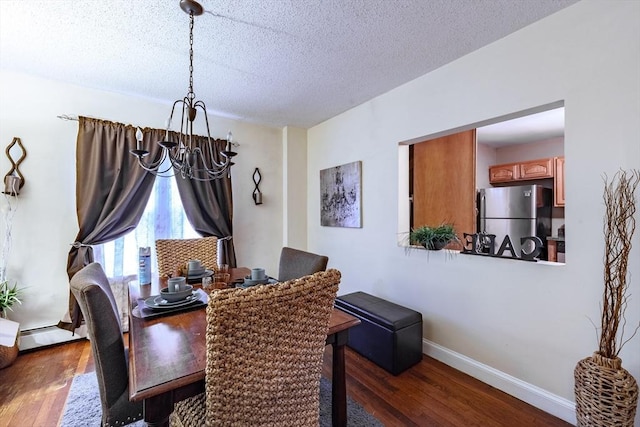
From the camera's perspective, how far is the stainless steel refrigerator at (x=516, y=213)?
3.14 metres

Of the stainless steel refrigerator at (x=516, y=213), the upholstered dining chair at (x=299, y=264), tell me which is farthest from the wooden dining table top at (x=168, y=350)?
the stainless steel refrigerator at (x=516, y=213)

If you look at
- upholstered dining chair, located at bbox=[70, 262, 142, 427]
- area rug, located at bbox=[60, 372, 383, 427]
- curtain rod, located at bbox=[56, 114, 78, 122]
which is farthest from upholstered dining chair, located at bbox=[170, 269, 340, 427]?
curtain rod, located at bbox=[56, 114, 78, 122]

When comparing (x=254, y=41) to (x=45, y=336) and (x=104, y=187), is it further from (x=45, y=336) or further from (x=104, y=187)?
(x=45, y=336)

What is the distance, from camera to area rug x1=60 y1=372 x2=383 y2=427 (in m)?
1.66

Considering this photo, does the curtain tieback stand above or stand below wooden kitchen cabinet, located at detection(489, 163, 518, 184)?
below

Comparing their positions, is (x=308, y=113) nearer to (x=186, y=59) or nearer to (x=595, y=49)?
(x=186, y=59)

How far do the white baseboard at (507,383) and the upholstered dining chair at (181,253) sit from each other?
211 cm

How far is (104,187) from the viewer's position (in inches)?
108

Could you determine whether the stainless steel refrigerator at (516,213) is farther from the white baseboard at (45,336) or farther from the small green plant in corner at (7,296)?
the small green plant in corner at (7,296)

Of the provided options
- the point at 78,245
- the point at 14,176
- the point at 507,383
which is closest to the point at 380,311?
the point at 507,383

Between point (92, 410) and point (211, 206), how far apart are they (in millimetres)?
2029

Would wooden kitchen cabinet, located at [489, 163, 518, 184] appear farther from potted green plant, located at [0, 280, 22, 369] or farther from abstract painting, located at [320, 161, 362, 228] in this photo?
potted green plant, located at [0, 280, 22, 369]

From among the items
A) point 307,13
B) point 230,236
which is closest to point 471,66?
point 307,13

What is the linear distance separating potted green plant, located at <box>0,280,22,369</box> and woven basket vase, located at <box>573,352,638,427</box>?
3867mm
